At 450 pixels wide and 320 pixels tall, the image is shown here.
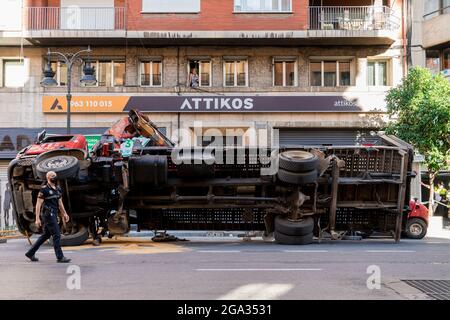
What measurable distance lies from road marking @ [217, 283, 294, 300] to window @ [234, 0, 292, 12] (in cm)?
2051

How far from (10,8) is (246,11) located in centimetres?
1100

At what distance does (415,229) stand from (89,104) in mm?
16075

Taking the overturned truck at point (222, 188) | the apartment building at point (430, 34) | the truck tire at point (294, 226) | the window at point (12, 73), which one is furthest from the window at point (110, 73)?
the truck tire at point (294, 226)

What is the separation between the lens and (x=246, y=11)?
25719 mm

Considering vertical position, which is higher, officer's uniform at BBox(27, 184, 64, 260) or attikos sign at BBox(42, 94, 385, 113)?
attikos sign at BBox(42, 94, 385, 113)

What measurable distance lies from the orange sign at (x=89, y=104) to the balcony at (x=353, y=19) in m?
9.55

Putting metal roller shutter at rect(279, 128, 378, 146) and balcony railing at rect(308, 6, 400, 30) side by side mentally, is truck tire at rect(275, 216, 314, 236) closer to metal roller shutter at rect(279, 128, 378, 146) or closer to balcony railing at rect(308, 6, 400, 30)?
metal roller shutter at rect(279, 128, 378, 146)

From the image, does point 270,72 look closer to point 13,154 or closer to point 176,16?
point 176,16

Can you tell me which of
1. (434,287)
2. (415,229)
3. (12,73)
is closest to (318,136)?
(415,229)

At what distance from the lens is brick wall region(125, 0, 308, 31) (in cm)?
2561

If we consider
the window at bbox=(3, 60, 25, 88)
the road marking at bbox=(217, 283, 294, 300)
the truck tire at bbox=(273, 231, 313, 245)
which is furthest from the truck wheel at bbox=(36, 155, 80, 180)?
the window at bbox=(3, 60, 25, 88)

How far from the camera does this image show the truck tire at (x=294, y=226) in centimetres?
1163

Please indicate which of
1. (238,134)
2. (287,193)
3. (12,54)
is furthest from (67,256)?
(12,54)

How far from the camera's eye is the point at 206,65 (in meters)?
26.9
